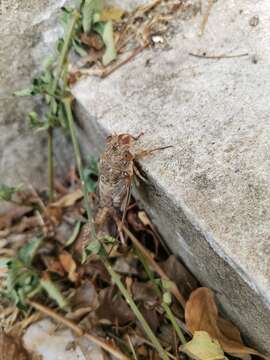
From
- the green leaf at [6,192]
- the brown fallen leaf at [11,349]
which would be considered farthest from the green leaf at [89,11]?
the brown fallen leaf at [11,349]

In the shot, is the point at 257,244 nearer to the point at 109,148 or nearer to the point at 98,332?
the point at 109,148

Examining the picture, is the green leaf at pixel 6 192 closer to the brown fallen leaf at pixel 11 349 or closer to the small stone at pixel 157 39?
the brown fallen leaf at pixel 11 349

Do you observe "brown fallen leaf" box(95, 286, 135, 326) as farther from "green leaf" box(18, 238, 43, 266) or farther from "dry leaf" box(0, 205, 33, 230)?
"dry leaf" box(0, 205, 33, 230)

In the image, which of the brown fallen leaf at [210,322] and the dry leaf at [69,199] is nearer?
the brown fallen leaf at [210,322]

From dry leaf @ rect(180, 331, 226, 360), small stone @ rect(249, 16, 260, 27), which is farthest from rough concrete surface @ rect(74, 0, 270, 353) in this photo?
dry leaf @ rect(180, 331, 226, 360)

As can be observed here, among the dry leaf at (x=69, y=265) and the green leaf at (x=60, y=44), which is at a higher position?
the green leaf at (x=60, y=44)

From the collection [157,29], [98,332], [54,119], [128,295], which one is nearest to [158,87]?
[157,29]

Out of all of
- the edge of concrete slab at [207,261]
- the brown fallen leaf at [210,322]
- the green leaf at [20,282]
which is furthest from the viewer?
the green leaf at [20,282]
